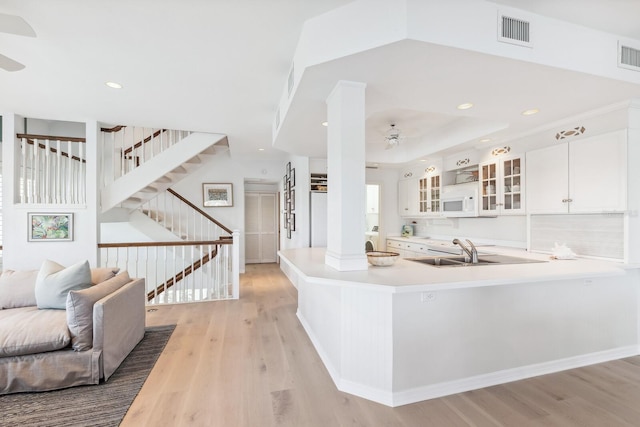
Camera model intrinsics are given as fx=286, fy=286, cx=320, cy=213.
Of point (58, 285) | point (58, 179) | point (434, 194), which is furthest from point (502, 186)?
point (58, 179)

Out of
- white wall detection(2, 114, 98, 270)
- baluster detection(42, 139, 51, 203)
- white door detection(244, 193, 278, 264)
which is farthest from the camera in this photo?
white door detection(244, 193, 278, 264)

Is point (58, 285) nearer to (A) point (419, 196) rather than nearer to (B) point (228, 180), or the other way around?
(B) point (228, 180)

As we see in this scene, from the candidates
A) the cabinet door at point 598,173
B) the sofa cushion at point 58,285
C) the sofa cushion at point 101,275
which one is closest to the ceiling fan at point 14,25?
the sofa cushion at point 58,285

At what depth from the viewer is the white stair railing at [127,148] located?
4.32 meters

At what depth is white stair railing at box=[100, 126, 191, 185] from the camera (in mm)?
4316

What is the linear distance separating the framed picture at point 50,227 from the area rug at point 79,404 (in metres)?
2.52

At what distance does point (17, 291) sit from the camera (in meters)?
2.48

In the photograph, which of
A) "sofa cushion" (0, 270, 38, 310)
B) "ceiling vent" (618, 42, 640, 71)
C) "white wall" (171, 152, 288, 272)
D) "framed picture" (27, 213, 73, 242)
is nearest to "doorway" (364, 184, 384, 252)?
"white wall" (171, 152, 288, 272)

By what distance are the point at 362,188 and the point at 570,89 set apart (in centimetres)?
184

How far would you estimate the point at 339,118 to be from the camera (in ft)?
7.06

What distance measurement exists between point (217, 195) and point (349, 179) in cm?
503

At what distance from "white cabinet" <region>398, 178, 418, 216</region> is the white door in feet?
11.0

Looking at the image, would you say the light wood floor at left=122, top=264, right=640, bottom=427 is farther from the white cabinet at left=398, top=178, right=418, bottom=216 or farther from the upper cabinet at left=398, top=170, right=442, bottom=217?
the white cabinet at left=398, top=178, right=418, bottom=216

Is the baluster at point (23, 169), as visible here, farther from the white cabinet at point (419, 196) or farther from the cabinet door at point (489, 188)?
the cabinet door at point (489, 188)
